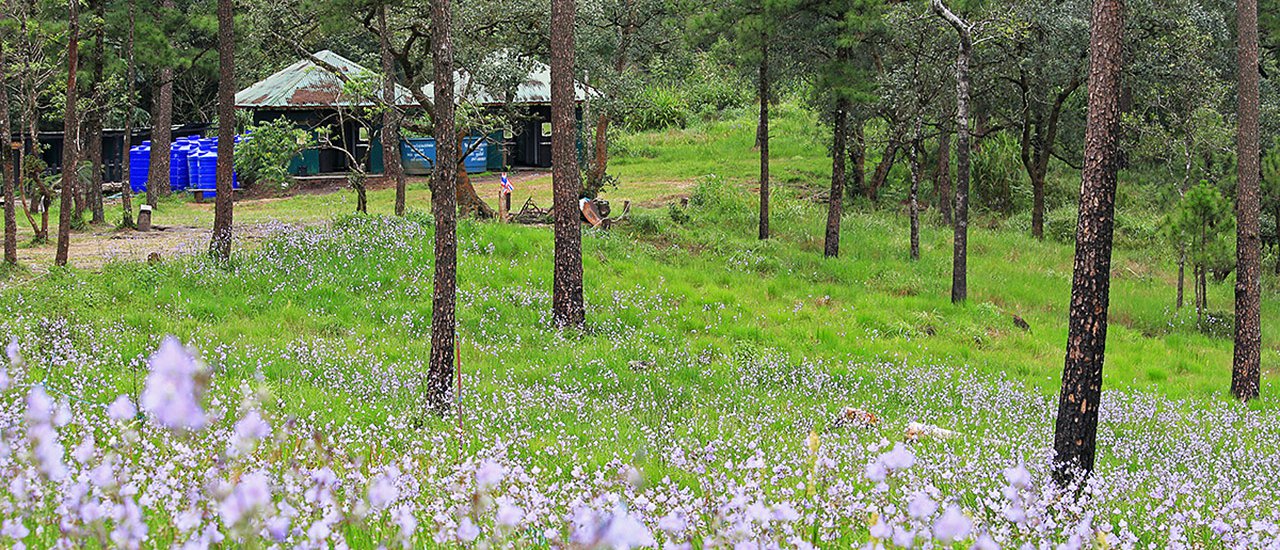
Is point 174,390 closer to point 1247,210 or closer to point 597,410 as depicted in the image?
point 597,410

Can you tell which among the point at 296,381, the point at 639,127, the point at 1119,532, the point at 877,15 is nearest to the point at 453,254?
the point at 296,381

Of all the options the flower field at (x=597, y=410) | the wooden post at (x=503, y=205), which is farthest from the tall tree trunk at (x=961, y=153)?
the wooden post at (x=503, y=205)

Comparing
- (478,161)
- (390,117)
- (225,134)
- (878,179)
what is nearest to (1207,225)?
(878,179)

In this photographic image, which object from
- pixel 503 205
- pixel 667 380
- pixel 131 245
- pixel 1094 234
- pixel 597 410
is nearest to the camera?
pixel 1094 234

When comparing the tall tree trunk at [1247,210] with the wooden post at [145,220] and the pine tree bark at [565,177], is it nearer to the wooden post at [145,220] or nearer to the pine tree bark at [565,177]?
the pine tree bark at [565,177]

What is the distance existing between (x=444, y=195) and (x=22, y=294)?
7.55 meters

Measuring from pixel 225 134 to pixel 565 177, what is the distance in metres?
6.27

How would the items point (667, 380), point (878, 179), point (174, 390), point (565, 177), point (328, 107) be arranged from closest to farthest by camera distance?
point (174, 390) < point (667, 380) < point (565, 177) < point (878, 179) < point (328, 107)

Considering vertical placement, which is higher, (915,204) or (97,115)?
(97,115)

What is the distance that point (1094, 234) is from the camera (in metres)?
7.65

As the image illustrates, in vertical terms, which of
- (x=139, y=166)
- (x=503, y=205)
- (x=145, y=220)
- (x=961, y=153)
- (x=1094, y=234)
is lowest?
(x=145, y=220)

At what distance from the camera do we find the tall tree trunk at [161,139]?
3050cm

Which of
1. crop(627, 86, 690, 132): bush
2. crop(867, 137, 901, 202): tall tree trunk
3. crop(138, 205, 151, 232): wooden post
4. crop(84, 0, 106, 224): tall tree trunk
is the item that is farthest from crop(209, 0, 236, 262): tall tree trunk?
crop(627, 86, 690, 132): bush

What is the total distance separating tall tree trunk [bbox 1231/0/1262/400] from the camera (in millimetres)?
14633
